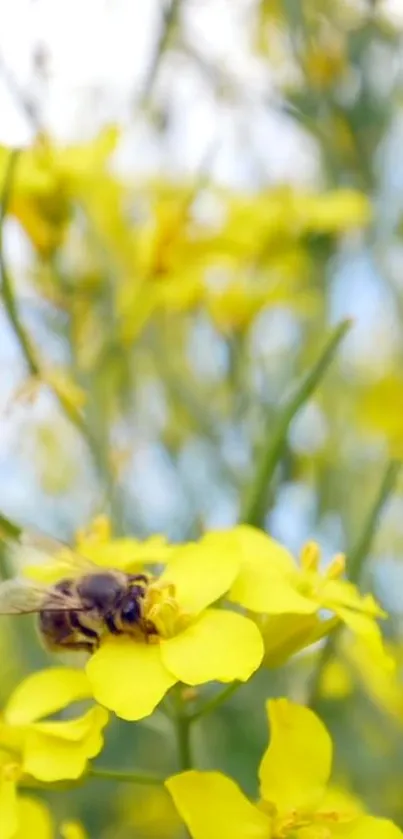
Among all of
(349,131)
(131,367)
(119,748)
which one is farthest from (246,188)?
(119,748)

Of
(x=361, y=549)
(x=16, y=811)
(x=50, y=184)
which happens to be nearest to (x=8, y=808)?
(x=16, y=811)

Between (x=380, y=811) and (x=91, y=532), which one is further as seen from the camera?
(x=380, y=811)

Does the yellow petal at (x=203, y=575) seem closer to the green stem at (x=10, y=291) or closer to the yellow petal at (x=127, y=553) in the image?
the yellow petal at (x=127, y=553)

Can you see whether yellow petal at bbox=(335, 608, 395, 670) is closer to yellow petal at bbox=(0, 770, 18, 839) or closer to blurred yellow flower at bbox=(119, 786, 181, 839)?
yellow petal at bbox=(0, 770, 18, 839)

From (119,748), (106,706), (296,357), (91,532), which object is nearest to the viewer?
(106,706)

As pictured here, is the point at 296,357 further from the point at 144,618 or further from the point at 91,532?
the point at 144,618

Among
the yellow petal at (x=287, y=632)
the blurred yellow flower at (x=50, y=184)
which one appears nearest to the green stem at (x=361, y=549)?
the yellow petal at (x=287, y=632)

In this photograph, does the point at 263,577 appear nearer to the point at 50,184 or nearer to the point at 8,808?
the point at 8,808
